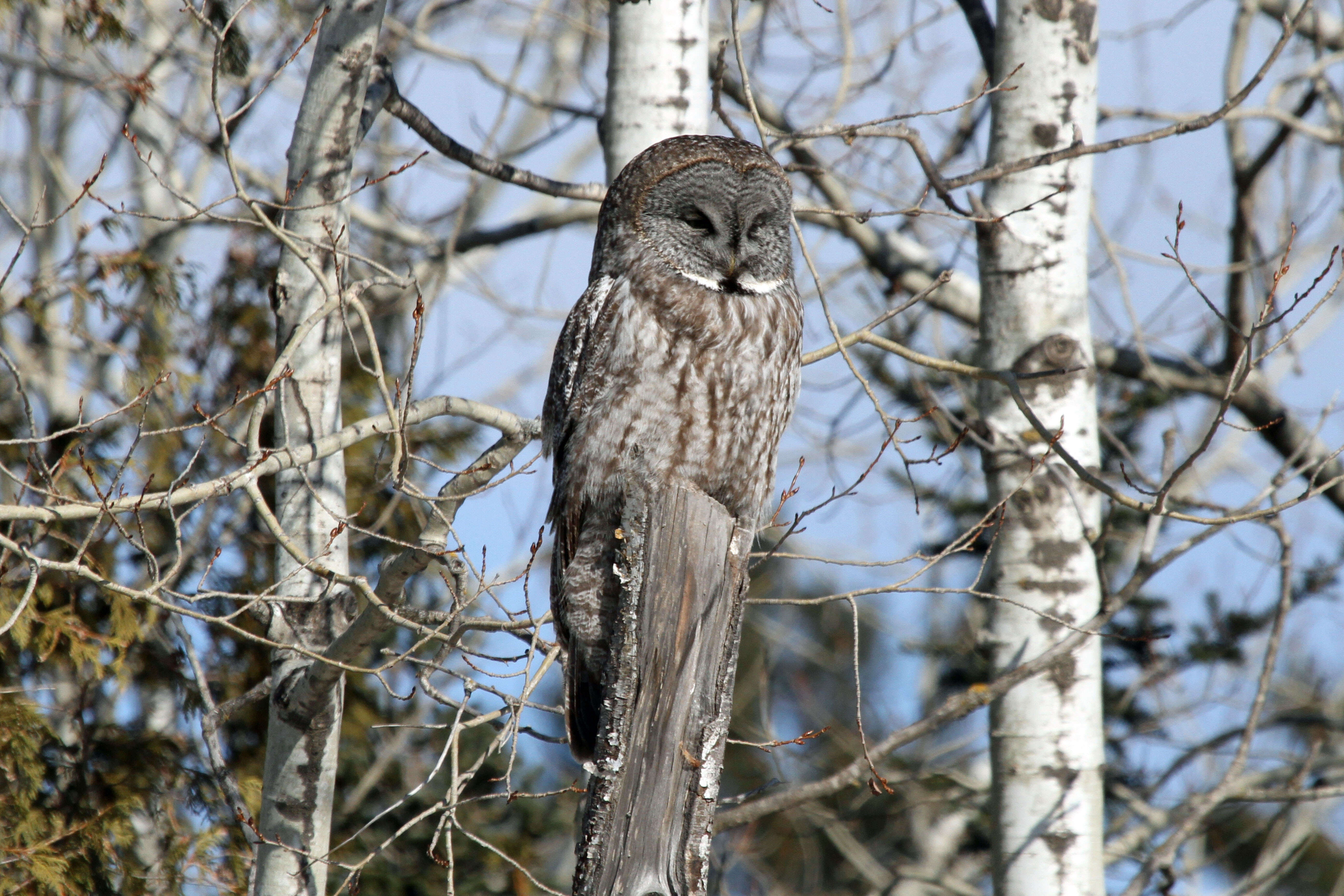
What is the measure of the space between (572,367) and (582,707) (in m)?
0.99

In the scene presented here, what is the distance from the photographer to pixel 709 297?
3479mm

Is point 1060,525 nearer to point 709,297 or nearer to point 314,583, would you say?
point 709,297

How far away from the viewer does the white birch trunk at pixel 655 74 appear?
13.4 feet

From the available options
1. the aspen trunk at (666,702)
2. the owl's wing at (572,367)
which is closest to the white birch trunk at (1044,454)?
the owl's wing at (572,367)

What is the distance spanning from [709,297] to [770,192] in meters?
0.44

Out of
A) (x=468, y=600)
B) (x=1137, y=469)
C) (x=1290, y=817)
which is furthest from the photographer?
(x=1290, y=817)

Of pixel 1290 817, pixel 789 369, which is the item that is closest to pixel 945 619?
pixel 1290 817

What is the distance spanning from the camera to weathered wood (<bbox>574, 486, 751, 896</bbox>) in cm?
262

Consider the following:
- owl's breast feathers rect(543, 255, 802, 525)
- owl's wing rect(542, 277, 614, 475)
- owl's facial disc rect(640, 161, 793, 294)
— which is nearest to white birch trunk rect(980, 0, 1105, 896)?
owl's facial disc rect(640, 161, 793, 294)

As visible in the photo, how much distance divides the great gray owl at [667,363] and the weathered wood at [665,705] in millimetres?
585

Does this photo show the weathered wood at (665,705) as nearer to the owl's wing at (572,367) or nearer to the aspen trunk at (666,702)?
the aspen trunk at (666,702)

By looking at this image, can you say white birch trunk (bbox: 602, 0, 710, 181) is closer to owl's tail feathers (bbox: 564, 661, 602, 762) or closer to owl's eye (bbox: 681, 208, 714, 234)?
owl's eye (bbox: 681, 208, 714, 234)

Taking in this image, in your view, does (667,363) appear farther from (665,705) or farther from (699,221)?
(665,705)

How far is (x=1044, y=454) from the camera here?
3.96 meters
